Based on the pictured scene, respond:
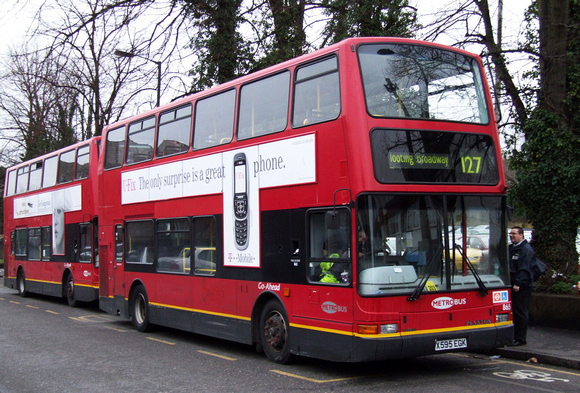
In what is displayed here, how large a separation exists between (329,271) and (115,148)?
323 inches

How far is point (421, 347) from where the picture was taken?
8.02 meters

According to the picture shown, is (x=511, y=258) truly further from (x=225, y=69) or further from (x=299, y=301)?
(x=225, y=69)

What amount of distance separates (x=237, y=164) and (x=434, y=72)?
339 centimetres

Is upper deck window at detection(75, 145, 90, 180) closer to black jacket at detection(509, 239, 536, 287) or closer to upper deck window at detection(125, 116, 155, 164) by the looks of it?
upper deck window at detection(125, 116, 155, 164)

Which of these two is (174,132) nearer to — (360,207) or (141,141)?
(141,141)

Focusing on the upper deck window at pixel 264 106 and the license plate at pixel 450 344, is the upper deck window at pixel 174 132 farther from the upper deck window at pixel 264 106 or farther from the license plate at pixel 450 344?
the license plate at pixel 450 344

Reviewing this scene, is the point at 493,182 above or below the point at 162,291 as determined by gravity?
above

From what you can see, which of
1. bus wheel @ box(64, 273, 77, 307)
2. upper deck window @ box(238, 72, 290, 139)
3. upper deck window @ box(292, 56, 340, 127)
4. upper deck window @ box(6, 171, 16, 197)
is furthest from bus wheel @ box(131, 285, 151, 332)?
upper deck window @ box(6, 171, 16, 197)

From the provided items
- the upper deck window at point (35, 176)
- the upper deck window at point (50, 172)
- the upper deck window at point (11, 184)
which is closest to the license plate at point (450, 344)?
the upper deck window at point (50, 172)

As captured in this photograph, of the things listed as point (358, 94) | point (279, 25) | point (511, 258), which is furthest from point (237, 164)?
point (279, 25)

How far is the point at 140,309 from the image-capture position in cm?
1406

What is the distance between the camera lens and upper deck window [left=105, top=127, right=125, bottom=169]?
14773mm

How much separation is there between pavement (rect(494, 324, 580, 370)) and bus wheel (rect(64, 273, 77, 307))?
12.9 m

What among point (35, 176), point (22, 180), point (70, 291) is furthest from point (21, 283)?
point (70, 291)
